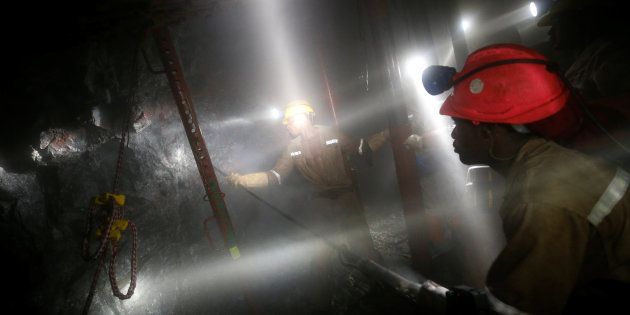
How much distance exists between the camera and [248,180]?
582 centimetres

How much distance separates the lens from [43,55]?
3.95 meters

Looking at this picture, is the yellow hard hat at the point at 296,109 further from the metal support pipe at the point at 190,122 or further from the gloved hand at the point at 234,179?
the metal support pipe at the point at 190,122

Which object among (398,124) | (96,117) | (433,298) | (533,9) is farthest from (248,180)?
(533,9)

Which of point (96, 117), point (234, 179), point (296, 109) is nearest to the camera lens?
point (96, 117)

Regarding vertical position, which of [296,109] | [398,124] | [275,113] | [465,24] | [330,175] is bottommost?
[330,175]

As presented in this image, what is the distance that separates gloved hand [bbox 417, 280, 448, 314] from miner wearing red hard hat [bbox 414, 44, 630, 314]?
0.82 feet

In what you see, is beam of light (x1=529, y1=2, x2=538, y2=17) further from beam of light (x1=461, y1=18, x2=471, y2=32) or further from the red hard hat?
the red hard hat

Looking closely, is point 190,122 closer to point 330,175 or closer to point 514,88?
point 330,175

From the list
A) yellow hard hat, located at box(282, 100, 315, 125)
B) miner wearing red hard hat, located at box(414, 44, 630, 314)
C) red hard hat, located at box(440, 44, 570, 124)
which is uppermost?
yellow hard hat, located at box(282, 100, 315, 125)

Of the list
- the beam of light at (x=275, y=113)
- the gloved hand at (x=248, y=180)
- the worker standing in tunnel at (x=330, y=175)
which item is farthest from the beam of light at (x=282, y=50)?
the gloved hand at (x=248, y=180)

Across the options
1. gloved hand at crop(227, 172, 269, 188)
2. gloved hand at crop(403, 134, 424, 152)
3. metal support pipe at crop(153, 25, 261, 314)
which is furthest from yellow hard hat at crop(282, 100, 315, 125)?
gloved hand at crop(403, 134, 424, 152)

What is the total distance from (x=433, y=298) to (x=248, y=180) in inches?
173

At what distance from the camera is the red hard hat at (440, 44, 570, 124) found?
1517 millimetres

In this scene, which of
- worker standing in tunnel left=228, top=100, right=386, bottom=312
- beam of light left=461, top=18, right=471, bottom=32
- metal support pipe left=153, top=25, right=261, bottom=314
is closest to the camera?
metal support pipe left=153, top=25, right=261, bottom=314
